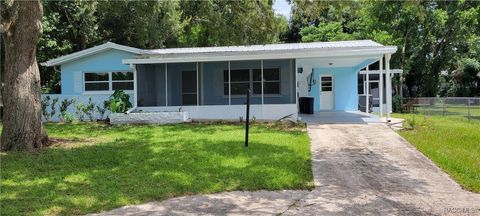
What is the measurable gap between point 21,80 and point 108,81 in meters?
10.3

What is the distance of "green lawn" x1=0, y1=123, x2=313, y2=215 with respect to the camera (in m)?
6.07

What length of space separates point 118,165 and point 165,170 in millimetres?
1048

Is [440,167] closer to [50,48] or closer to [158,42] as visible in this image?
[158,42]

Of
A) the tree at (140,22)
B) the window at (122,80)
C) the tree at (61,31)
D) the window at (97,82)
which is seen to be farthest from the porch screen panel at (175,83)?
the tree at (61,31)

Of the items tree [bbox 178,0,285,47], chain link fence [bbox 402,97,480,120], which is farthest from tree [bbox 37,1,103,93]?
chain link fence [bbox 402,97,480,120]

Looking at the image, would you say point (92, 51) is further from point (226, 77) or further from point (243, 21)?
point (243, 21)

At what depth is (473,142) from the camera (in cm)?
1112

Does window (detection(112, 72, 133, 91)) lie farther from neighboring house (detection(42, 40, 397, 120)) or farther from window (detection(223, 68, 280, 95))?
window (detection(223, 68, 280, 95))

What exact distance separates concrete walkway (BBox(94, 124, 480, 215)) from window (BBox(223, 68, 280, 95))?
8702 mm

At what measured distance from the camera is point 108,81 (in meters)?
20.1

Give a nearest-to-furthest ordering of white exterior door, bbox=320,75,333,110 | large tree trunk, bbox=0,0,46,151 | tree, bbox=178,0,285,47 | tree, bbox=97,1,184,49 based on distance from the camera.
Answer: large tree trunk, bbox=0,0,46,151, tree, bbox=178,0,285,47, white exterior door, bbox=320,75,333,110, tree, bbox=97,1,184,49

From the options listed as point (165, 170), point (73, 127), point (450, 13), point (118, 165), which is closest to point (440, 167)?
point (165, 170)

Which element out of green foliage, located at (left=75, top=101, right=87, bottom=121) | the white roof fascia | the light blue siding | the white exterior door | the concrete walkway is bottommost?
the concrete walkway

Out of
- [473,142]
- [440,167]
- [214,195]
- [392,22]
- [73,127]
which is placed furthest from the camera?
[392,22]
